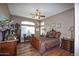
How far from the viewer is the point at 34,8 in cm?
248

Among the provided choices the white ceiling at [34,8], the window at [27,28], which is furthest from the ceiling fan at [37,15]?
the window at [27,28]

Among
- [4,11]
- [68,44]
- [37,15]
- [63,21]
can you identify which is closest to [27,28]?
[37,15]

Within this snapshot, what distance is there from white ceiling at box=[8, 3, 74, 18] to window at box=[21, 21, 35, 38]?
7.0 inches

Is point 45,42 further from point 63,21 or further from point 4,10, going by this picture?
point 4,10

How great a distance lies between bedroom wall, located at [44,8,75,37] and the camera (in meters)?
2.48

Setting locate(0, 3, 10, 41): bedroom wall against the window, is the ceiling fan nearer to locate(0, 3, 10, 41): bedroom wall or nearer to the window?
the window

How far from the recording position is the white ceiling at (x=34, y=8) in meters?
2.48

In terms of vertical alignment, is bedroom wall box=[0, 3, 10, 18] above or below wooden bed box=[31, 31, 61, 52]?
above

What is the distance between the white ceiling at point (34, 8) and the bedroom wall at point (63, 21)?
0.10 metres

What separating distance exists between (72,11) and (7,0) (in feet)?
4.59

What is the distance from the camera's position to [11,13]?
245 cm

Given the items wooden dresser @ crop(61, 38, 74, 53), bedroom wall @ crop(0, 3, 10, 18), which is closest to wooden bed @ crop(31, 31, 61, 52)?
wooden dresser @ crop(61, 38, 74, 53)

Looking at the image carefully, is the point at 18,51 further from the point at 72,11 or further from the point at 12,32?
the point at 72,11

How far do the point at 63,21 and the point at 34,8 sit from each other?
695 mm
